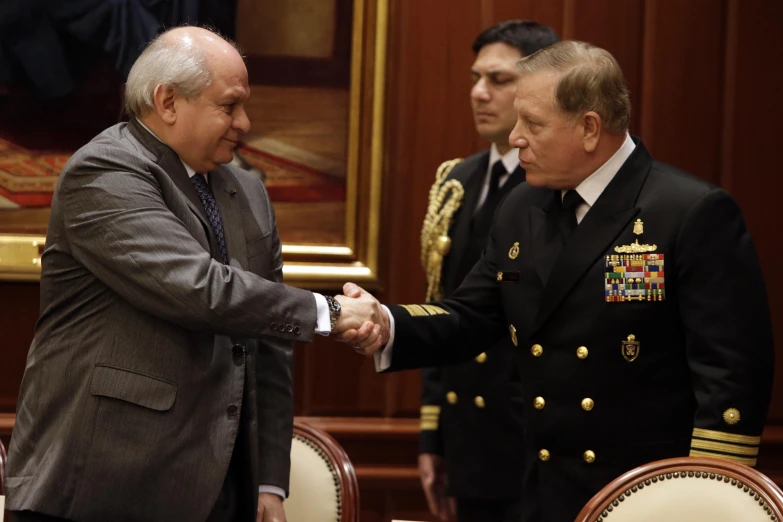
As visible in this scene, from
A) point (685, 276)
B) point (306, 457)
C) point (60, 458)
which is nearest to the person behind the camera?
A: point (60, 458)

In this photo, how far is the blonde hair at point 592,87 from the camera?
248cm

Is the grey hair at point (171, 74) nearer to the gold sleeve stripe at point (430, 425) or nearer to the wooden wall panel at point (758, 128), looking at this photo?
the gold sleeve stripe at point (430, 425)

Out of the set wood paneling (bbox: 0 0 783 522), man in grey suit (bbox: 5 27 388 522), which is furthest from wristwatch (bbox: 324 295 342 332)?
wood paneling (bbox: 0 0 783 522)

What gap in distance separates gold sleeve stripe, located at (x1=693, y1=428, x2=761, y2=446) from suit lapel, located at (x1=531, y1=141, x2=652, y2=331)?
39cm

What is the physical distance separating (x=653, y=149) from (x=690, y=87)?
26 cm

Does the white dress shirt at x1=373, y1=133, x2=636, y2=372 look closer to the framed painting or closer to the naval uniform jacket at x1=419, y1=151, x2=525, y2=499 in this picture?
the naval uniform jacket at x1=419, y1=151, x2=525, y2=499

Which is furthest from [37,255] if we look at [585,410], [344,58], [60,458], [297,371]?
[585,410]

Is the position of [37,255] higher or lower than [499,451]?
higher

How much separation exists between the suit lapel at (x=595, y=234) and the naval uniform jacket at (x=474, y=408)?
1.62ft

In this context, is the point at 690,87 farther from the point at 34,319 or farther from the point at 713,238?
the point at 34,319

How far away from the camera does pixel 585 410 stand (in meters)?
2.35

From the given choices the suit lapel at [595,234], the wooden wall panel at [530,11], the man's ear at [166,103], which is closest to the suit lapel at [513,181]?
the suit lapel at [595,234]

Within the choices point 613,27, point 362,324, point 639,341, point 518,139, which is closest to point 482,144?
point 613,27

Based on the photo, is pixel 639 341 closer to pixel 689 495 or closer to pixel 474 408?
pixel 689 495
